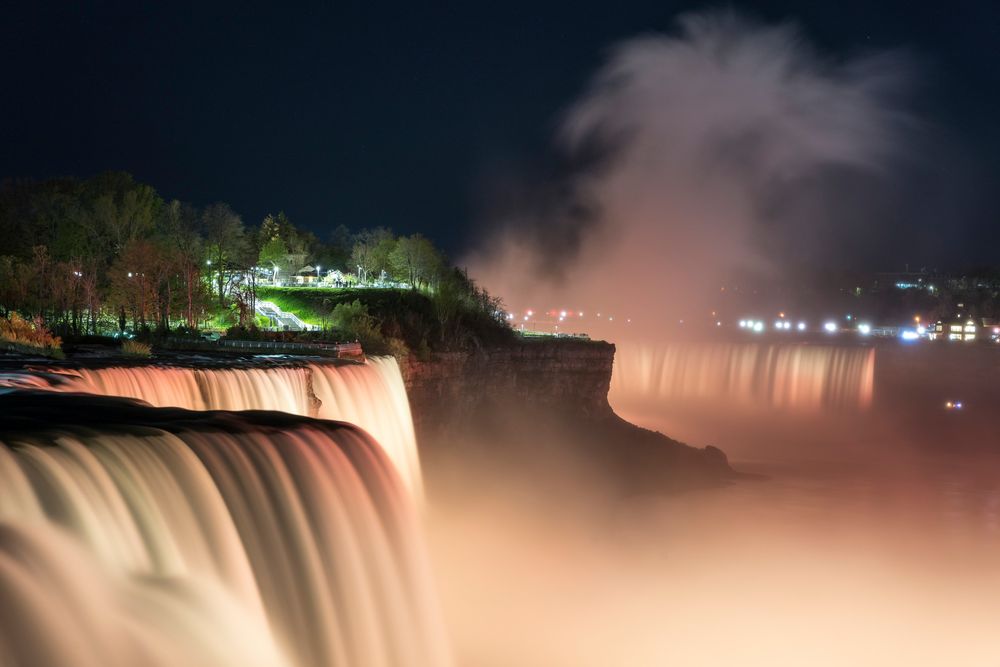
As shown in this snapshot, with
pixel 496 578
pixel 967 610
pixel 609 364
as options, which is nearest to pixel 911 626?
pixel 967 610

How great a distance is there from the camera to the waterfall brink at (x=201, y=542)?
6.35m

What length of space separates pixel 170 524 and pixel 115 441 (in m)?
1.02

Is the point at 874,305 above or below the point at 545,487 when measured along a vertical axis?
above

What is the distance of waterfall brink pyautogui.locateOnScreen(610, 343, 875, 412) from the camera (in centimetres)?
6831

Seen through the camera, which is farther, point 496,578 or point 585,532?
point 585,532

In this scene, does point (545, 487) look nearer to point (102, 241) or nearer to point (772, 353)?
point (102, 241)

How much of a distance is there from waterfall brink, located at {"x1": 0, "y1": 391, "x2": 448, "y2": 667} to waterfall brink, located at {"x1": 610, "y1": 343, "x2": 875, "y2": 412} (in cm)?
5882

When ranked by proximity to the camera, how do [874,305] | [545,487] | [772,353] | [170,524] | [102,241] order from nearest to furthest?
[170,524] < [545,487] < [102,241] < [772,353] < [874,305]

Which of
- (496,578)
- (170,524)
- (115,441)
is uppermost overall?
(115,441)

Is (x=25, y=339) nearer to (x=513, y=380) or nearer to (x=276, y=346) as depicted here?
(x=276, y=346)

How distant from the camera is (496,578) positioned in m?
23.7

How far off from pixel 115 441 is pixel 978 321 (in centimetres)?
12124

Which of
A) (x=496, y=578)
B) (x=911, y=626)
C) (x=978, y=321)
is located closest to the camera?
(x=911, y=626)

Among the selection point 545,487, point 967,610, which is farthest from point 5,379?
point 545,487
